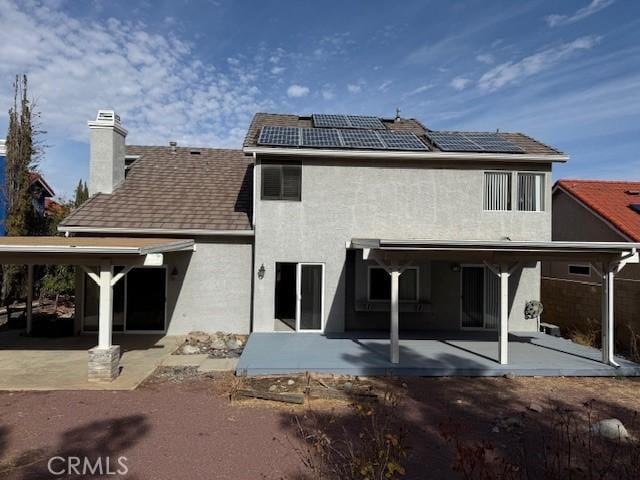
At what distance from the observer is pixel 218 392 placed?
783 cm

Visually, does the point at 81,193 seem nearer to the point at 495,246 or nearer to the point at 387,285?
the point at 387,285

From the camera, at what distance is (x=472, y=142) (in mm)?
13555

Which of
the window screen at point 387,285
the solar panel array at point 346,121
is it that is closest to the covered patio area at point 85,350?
the window screen at point 387,285

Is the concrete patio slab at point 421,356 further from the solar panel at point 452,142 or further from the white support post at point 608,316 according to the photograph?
the solar panel at point 452,142

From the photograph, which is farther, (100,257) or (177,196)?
(177,196)

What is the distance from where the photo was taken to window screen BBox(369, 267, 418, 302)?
41.2 feet

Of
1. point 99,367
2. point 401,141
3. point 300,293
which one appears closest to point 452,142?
point 401,141

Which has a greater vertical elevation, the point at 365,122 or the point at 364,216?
the point at 365,122

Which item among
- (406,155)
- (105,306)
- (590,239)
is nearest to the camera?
(105,306)

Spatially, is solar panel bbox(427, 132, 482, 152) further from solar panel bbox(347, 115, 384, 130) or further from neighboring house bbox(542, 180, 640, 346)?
neighboring house bbox(542, 180, 640, 346)

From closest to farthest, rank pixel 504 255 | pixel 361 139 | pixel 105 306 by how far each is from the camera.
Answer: pixel 105 306
pixel 504 255
pixel 361 139

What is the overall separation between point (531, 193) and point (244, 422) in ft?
35.6

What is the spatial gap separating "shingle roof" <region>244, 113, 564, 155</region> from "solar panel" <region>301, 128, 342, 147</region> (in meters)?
1.45

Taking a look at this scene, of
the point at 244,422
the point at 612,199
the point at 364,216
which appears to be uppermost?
the point at 612,199
